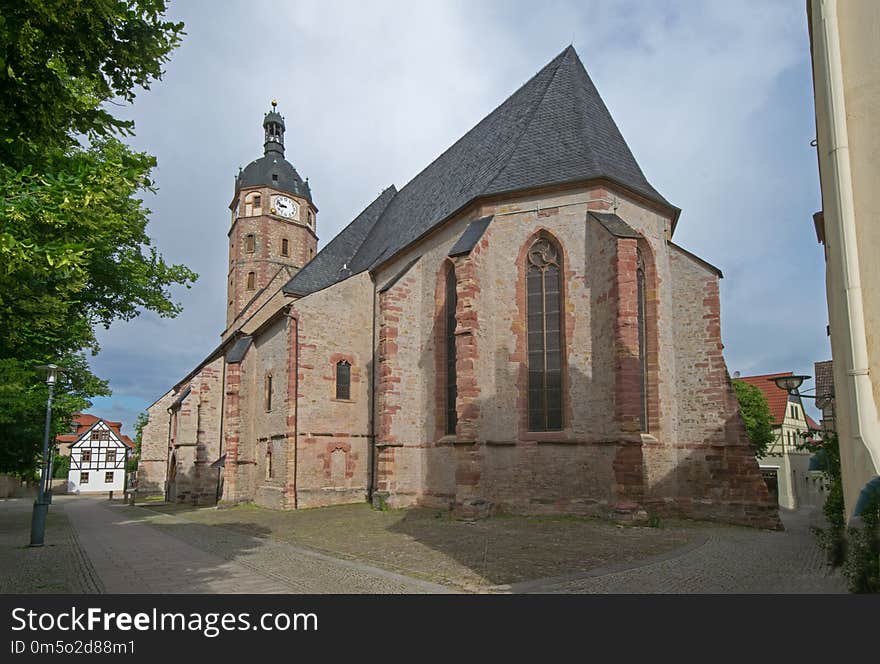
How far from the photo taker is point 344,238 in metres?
29.2

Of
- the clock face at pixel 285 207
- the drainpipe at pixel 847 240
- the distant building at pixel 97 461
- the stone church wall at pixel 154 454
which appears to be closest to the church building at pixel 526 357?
the drainpipe at pixel 847 240

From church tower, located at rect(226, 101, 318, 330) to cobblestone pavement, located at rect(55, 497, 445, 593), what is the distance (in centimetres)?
2619

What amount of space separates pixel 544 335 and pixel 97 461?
59.6 m

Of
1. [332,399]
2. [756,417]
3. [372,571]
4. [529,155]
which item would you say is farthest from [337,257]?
[756,417]

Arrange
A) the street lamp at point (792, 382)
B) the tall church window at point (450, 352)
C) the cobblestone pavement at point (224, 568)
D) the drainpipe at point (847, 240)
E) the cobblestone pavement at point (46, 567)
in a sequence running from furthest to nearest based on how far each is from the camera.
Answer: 1. the tall church window at point (450, 352)
2. the street lamp at point (792, 382)
3. the cobblestone pavement at point (46, 567)
4. the cobblestone pavement at point (224, 568)
5. the drainpipe at point (847, 240)

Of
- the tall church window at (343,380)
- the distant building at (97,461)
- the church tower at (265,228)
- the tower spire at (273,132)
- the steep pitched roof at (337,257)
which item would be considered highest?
the tower spire at (273,132)

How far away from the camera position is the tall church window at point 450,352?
1744 cm

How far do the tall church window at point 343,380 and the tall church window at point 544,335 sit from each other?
7882 mm

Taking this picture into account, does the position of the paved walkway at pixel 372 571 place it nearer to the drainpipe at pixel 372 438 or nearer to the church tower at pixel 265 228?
the drainpipe at pixel 372 438

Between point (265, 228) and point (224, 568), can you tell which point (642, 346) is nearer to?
point (224, 568)

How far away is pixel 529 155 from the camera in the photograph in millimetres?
17547

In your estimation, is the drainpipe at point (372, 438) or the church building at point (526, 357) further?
the drainpipe at point (372, 438)

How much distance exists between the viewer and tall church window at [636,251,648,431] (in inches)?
599

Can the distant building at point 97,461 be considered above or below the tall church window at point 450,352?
below
